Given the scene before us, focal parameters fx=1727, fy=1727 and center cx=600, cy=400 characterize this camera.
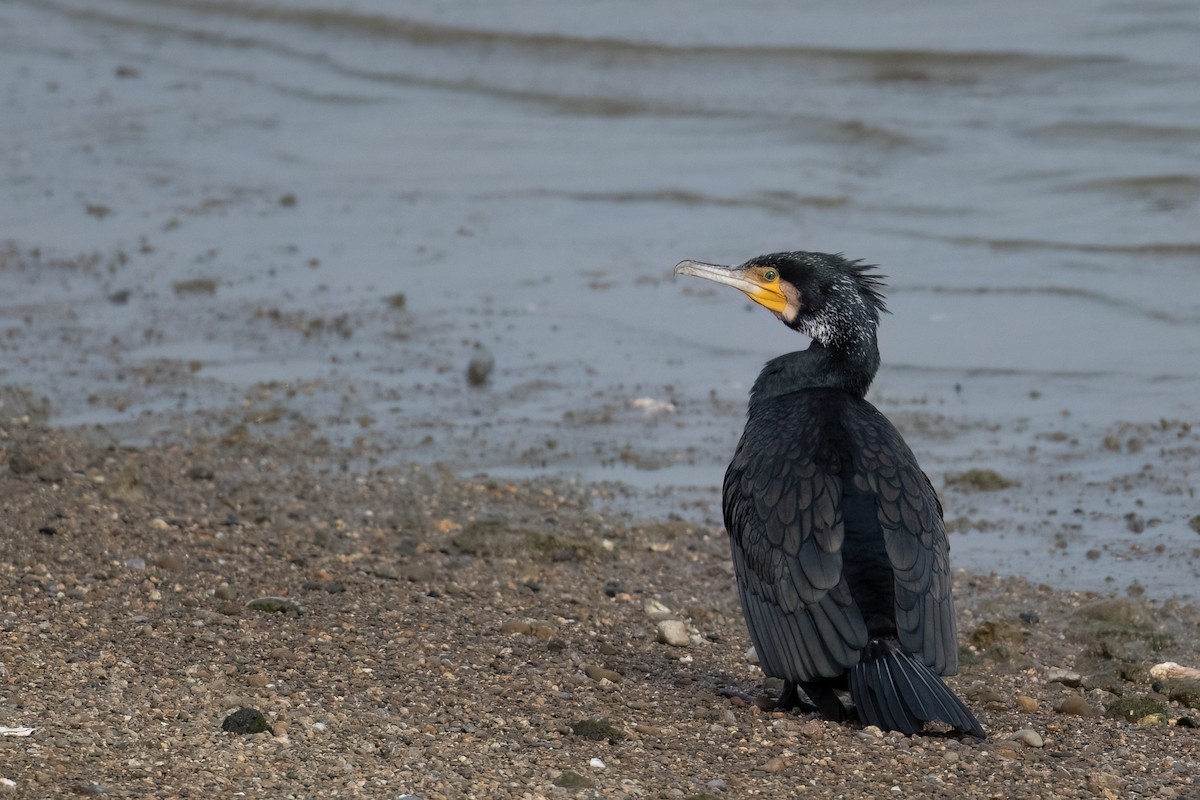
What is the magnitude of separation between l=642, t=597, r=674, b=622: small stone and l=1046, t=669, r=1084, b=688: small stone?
1.38 metres

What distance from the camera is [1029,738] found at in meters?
5.15

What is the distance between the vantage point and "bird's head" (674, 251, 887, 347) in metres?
6.00

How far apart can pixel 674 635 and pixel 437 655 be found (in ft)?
3.22

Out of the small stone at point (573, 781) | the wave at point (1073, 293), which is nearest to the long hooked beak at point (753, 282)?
the small stone at point (573, 781)

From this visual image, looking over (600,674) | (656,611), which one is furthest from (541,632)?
(656,611)

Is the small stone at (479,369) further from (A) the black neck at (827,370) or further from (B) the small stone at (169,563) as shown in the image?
(A) the black neck at (827,370)

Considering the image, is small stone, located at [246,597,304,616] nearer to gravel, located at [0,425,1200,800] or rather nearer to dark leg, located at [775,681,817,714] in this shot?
gravel, located at [0,425,1200,800]

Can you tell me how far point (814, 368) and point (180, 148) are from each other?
10.2 m

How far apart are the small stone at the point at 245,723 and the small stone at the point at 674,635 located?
1841 mm

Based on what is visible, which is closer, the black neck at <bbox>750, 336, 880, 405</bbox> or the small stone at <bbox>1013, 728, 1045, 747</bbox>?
the small stone at <bbox>1013, 728, 1045, 747</bbox>

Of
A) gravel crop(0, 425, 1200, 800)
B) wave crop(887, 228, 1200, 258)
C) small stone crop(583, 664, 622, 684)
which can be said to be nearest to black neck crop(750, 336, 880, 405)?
gravel crop(0, 425, 1200, 800)

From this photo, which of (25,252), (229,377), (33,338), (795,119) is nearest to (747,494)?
(229,377)

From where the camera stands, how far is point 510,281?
11008 millimetres

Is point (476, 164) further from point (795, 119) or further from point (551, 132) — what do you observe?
point (795, 119)
